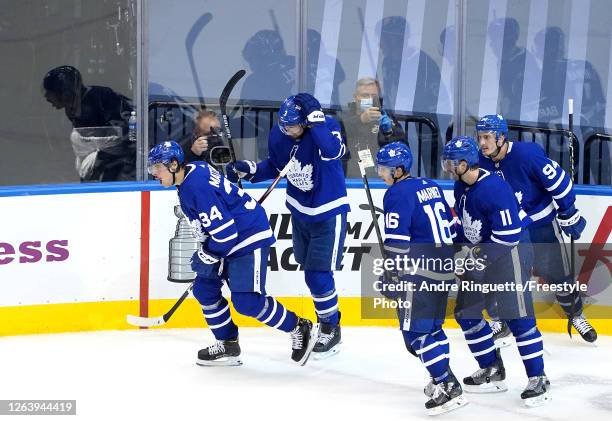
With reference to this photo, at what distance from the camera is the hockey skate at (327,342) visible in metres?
5.40

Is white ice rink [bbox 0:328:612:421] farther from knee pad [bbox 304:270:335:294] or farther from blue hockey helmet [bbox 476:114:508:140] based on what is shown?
blue hockey helmet [bbox 476:114:508:140]

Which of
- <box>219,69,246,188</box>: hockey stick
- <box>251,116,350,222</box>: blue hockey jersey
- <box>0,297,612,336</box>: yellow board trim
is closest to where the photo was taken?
<box>251,116,350,222</box>: blue hockey jersey

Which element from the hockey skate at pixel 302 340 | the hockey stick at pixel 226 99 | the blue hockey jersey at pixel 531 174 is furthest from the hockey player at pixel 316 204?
the blue hockey jersey at pixel 531 174

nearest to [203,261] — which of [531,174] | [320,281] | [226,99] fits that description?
[320,281]

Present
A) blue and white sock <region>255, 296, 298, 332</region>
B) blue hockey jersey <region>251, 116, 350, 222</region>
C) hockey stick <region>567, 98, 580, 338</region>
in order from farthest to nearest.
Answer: hockey stick <region>567, 98, 580, 338</region>
blue hockey jersey <region>251, 116, 350, 222</region>
blue and white sock <region>255, 296, 298, 332</region>

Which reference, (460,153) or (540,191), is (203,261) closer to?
(460,153)

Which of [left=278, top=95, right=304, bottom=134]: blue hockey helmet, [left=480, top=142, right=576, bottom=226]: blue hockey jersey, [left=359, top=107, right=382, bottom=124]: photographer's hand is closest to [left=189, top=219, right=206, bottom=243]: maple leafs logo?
[left=278, top=95, right=304, bottom=134]: blue hockey helmet

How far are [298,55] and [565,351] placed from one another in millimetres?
2161

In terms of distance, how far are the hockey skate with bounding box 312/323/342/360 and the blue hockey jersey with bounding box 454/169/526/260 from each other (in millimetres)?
1197

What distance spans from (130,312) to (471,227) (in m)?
2.22

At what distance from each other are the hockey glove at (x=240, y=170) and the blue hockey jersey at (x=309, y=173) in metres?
0.05

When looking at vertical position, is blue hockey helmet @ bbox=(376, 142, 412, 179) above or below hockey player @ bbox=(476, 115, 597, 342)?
above

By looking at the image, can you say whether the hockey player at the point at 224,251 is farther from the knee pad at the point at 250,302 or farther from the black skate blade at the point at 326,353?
the black skate blade at the point at 326,353

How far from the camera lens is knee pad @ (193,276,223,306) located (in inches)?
199
